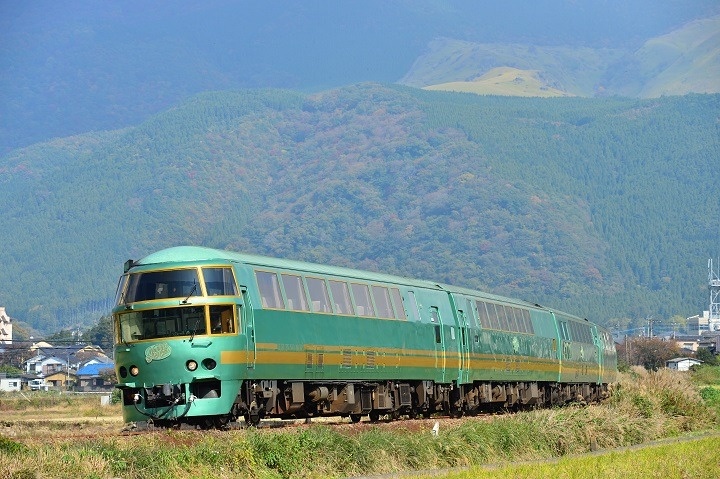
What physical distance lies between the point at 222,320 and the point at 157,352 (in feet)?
5.10

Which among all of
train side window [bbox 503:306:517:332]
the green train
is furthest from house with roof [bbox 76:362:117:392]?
the green train


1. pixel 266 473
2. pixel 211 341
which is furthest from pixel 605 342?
pixel 266 473

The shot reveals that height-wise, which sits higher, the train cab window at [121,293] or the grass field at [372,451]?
the train cab window at [121,293]

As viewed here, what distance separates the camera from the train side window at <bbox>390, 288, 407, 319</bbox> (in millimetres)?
39938

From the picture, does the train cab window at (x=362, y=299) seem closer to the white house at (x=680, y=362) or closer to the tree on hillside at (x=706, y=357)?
the tree on hillside at (x=706, y=357)

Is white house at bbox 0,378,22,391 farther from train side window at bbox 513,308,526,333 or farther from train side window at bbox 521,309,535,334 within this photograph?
train side window at bbox 513,308,526,333

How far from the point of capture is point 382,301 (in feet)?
128

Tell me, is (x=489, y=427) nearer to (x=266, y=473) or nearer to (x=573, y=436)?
(x=573, y=436)

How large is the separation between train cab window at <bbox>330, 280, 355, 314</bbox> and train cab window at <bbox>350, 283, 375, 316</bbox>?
42 cm

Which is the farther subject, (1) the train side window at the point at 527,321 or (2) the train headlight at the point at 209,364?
(1) the train side window at the point at 527,321

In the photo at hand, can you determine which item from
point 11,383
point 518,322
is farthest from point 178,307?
point 11,383

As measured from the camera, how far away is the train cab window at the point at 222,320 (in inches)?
1231

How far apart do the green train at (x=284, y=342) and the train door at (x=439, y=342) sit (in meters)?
0.06

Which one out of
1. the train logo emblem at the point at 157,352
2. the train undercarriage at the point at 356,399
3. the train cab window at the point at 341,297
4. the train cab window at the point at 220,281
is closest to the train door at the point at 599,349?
the train undercarriage at the point at 356,399
